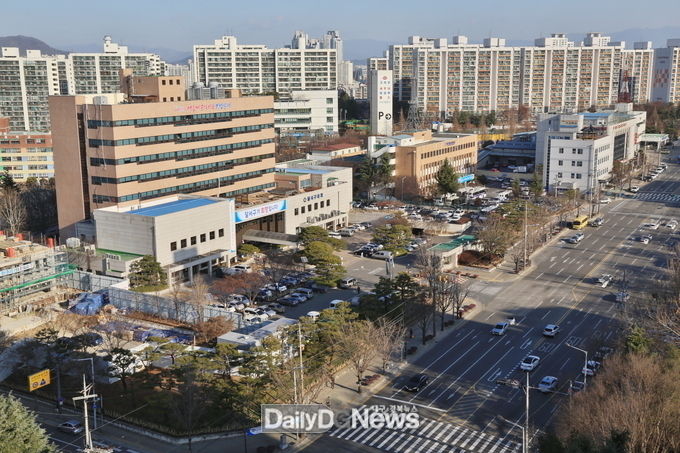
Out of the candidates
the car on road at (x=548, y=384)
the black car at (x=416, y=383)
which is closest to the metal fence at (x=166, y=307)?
the black car at (x=416, y=383)

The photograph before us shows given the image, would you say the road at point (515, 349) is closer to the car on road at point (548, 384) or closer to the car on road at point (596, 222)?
the car on road at point (548, 384)

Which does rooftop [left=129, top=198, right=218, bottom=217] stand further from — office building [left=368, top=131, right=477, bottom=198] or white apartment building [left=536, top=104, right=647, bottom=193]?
white apartment building [left=536, top=104, right=647, bottom=193]

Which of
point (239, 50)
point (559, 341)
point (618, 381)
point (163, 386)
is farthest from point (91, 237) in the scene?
point (239, 50)

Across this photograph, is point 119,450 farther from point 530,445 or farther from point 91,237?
point 91,237

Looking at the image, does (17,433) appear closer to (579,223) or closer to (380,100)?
(579,223)

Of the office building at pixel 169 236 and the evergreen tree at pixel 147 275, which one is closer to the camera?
the evergreen tree at pixel 147 275

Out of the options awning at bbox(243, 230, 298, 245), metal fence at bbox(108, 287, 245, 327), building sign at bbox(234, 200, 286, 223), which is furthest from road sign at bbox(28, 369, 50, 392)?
awning at bbox(243, 230, 298, 245)

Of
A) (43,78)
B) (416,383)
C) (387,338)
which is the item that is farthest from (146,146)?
(43,78)

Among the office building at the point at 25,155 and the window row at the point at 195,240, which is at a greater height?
the office building at the point at 25,155
